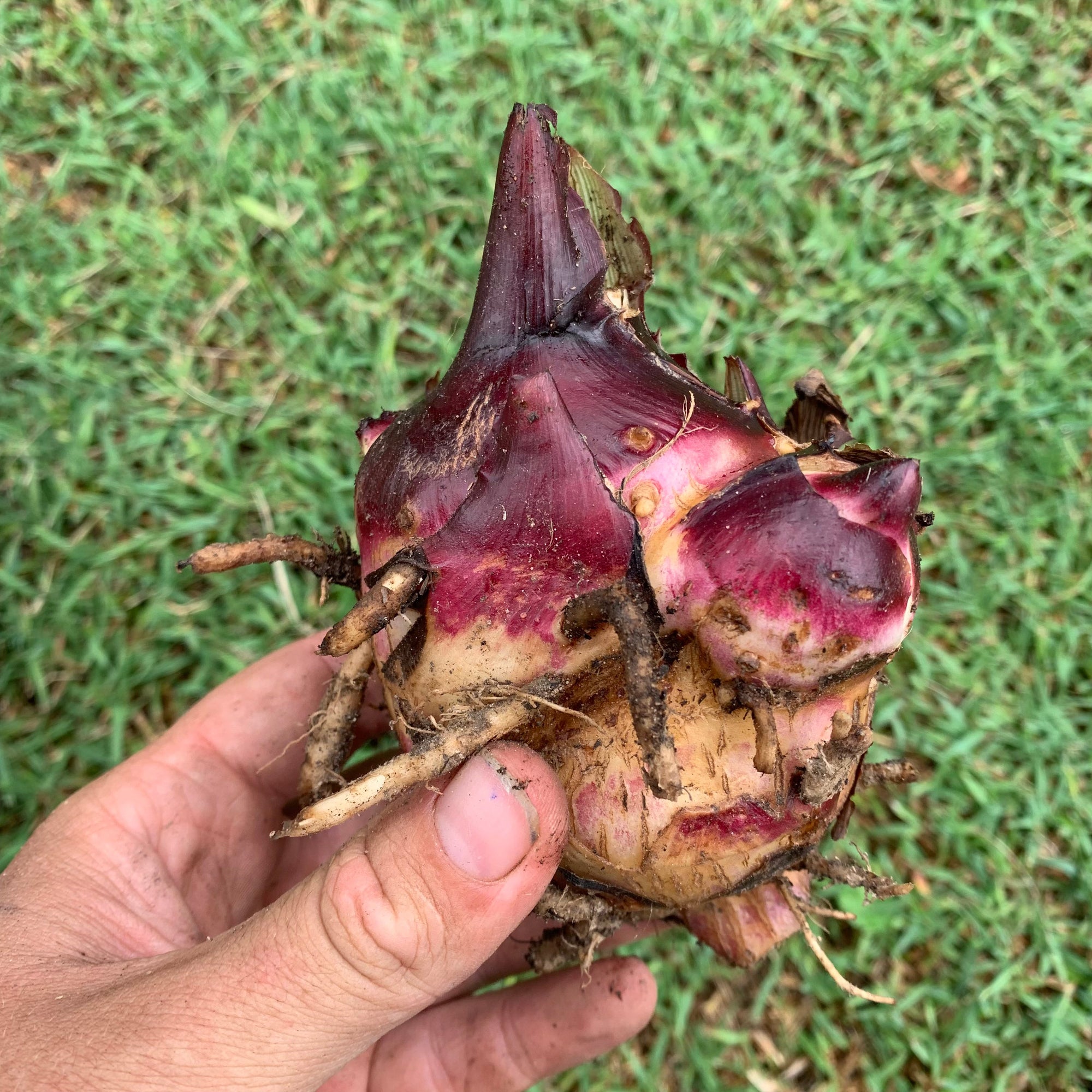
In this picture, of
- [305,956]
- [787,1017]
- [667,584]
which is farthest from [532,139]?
[787,1017]

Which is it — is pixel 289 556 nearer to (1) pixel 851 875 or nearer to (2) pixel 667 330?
(1) pixel 851 875

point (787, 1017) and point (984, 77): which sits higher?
point (984, 77)

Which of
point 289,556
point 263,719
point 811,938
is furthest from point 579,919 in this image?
point 263,719

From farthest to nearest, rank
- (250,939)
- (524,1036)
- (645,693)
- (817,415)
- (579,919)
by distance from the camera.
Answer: (524,1036)
(817,415)
(579,919)
(250,939)
(645,693)

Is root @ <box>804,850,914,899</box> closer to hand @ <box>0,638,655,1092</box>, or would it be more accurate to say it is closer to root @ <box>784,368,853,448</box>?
hand @ <box>0,638,655,1092</box>

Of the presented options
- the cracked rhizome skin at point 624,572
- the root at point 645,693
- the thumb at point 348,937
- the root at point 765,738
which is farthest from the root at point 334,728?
the root at point 765,738

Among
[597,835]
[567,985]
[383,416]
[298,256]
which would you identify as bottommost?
[567,985]

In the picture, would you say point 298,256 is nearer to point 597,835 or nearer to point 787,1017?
point 597,835
